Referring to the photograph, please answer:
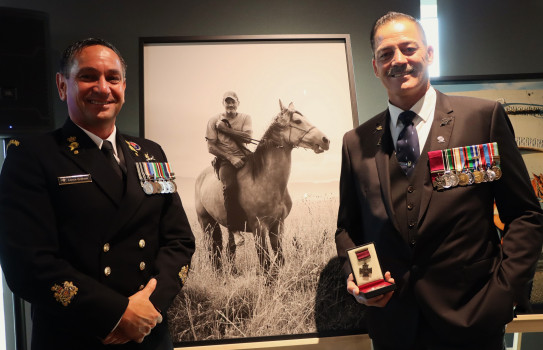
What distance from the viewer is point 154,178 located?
6.40 feet

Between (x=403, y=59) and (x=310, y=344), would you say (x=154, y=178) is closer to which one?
(x=403, y=59)

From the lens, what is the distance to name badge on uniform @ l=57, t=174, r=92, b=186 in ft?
5.57

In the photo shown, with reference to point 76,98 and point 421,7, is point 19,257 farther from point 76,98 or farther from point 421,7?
point 421,7

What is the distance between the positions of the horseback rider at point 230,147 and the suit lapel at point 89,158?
857mm

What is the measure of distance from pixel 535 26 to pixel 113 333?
10.0 ft

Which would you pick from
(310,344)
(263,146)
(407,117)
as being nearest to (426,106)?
(407,117)

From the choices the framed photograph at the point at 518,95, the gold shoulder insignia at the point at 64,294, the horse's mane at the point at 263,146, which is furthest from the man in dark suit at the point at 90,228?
the framed photograph at the point at 518,95

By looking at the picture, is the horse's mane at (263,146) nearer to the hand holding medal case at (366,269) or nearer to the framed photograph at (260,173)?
the framed photograph at (260,173)

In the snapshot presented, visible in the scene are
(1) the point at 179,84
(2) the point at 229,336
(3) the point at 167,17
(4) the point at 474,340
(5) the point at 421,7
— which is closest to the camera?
(4) the point at 474,340

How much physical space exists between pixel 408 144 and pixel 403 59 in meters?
0.33

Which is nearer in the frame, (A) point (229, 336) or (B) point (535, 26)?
(A) point (229, 336)

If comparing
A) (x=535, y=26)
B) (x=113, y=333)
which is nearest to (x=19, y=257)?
(x=113, y=333)

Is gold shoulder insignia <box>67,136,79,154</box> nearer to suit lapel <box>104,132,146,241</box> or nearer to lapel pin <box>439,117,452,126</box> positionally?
suit lapel <box>104,132,146,241</box>

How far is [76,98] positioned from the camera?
1.81m
